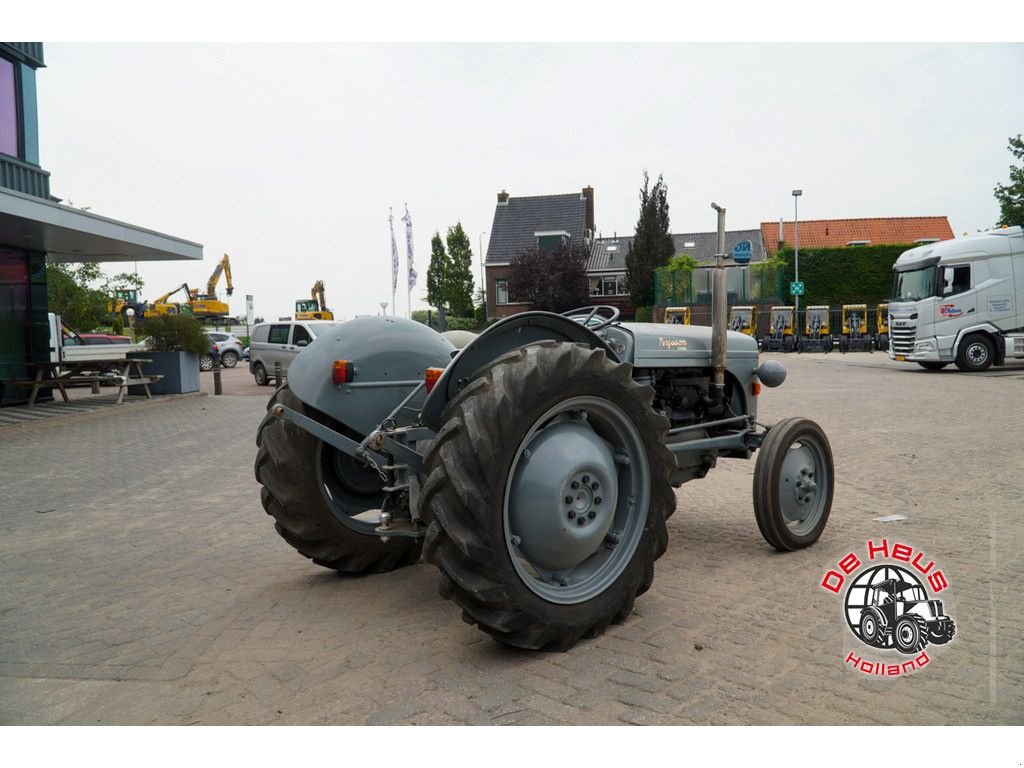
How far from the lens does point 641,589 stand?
3.33 metres

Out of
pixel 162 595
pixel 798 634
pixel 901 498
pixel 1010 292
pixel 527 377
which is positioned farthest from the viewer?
pixel 1010 292

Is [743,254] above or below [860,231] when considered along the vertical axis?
below

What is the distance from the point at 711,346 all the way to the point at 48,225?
1284 cm

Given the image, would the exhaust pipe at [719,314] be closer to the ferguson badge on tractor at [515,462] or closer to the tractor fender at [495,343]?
the ferguson badge on tractor at [515,462]

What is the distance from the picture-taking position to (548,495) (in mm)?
2982

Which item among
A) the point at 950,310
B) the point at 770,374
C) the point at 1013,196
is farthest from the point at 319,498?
the point at 1013,196

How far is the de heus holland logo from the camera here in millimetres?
2787

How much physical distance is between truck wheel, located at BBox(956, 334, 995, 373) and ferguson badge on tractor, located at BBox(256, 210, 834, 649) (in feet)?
56.6

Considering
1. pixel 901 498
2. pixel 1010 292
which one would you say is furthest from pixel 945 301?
pixel 901 498

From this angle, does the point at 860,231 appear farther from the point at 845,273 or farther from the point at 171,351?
the point at 171,351

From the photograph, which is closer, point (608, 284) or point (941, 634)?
point (941, 634)

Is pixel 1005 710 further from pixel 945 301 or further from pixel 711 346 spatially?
pixel 945 301

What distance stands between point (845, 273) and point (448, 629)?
123ft

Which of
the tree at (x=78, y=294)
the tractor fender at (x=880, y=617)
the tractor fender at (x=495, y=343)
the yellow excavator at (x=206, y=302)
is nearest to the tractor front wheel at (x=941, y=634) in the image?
the tractor fender at (x=880, y=617)
